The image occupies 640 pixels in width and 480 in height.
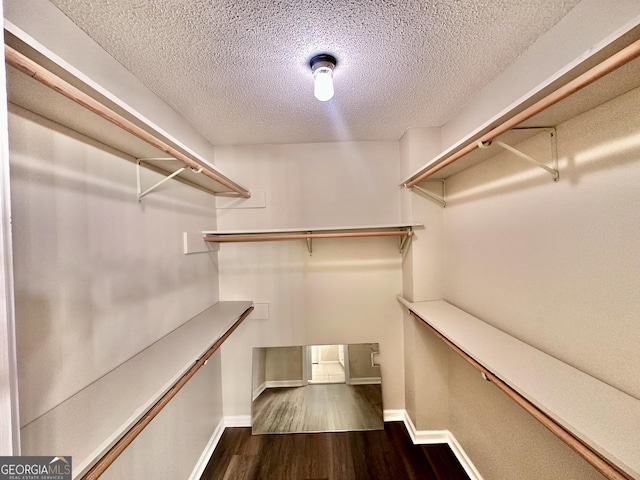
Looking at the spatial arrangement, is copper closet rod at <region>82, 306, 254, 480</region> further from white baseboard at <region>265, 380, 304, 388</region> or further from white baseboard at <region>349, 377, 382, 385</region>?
white baseboard at <region>349, 377, 382, 385</region>

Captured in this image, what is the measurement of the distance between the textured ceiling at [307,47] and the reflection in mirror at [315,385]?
1.75 m

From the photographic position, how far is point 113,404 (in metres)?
0.81

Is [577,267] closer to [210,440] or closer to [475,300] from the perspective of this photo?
[475,300]

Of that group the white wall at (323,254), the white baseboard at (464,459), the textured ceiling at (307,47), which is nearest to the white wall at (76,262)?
the textured ceiling at (307,47)

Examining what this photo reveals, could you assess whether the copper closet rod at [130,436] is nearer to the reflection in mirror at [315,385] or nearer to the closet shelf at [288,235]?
the closet shelf at [288,235]

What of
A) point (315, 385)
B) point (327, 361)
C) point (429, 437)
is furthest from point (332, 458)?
point (429, 437)

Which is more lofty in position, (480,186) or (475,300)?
(480,186)

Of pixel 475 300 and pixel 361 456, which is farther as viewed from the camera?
pixel 361 456

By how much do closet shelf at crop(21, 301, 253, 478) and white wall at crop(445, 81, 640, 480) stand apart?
1.40 metres

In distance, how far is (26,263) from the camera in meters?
0.76

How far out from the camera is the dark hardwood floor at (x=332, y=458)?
5.49 ft

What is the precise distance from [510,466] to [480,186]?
4.60 ft

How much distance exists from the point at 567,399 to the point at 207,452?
2088mm

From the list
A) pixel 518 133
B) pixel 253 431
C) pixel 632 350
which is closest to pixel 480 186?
pixel 518 133
